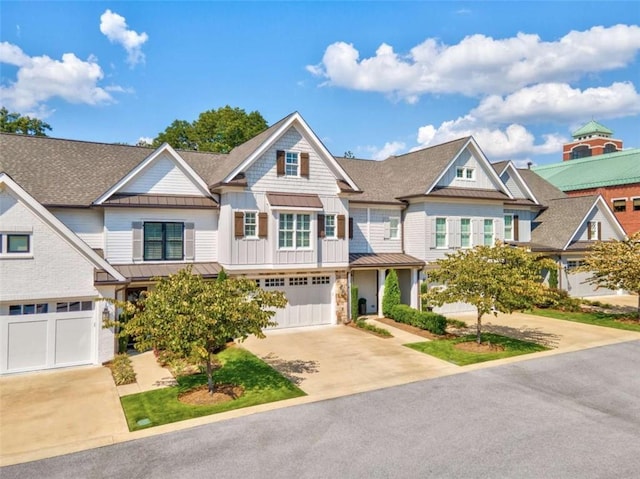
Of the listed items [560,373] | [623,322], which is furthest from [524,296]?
[623,322]

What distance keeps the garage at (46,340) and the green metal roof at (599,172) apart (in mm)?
45628

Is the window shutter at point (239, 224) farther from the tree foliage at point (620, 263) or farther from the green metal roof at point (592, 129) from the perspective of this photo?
the green metal roof at point (592, 129)

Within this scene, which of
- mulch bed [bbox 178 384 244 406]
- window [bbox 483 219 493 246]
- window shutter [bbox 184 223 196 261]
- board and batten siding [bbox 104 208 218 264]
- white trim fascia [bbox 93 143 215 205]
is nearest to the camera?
mulch bed [bbox 178 384 244 406]

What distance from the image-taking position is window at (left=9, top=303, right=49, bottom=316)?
14898mm

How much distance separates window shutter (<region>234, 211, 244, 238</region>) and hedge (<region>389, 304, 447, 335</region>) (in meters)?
9.31

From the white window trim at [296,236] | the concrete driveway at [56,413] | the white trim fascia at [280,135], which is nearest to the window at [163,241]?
the white trim fascia at [280,135]

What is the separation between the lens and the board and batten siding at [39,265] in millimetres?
14742

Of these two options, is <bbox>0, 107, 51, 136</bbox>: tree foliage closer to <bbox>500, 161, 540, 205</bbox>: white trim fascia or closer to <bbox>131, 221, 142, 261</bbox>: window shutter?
<bbox>131, 221, 142, 261</bbox>: window shutter

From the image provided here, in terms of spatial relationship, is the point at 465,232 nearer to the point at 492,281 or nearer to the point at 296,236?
the point at 492,281

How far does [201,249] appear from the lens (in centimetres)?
2130

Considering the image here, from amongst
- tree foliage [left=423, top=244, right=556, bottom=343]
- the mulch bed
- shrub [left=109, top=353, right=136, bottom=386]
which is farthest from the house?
tree foliage [left=423, top=244, right=556, bottom=343]

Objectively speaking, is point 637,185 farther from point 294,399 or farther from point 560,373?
point 294,399

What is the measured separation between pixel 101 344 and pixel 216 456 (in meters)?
8.96

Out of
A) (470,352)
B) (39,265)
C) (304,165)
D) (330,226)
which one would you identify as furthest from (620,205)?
(39,265)
